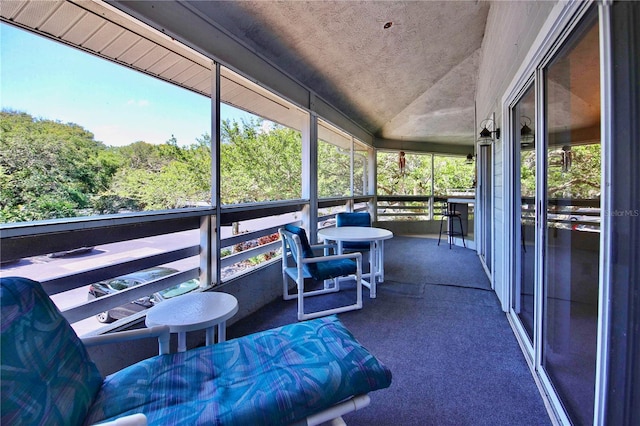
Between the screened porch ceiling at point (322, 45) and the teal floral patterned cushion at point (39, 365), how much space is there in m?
1.41

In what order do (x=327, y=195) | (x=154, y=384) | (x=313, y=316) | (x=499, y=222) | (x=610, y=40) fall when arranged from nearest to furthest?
1. (x=610, y=40)
2. (x=154, y=384)
3. (x=313, y=316)
4. (x=499, y=222)
5. (x=327, y=195)

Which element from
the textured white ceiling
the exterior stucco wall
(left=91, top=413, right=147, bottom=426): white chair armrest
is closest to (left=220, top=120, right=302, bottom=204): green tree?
the textured white ceiling

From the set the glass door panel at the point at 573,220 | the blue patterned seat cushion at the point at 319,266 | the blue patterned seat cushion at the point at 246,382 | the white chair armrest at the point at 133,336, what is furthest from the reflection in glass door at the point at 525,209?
the white chair armrest at the point at 133,336

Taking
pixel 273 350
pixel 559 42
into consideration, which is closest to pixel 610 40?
pixel 559 42

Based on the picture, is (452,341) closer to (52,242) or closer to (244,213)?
(244,213)

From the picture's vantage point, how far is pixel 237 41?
2609mm

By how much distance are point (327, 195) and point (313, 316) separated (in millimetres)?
2538

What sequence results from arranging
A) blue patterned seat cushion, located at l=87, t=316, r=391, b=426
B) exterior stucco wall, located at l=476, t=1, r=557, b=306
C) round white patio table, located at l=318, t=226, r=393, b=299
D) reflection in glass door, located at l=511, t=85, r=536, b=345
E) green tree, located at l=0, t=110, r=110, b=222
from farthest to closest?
round white patio table, located at l=318, t=226, r=393, b=299
reflection in glass door, located at l=511, t=85, r=536, b=345
exterior stucco wall, located at l=476, t=1, r=557, b=306
green tree, located at l=0, t=110, r=110, b=222
blue patterned seat cushion, located at l=87, t=316, r=391, b=426

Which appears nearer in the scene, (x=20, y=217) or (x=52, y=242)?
(x=20, y=217)

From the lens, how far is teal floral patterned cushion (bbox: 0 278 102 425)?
84 cm

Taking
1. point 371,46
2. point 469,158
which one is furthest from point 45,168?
point 469,158

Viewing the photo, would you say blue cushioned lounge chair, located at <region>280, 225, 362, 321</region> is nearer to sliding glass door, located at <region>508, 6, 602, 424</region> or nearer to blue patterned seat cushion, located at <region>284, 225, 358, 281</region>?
blue patterned seat cushion, located at <region>284, 225, 358, 281</region>

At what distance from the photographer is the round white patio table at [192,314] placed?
1.44 metres

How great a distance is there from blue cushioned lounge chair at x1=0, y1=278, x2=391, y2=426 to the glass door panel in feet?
3.28
